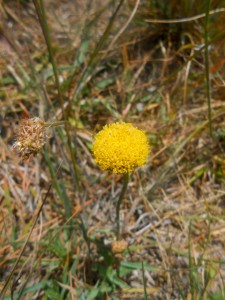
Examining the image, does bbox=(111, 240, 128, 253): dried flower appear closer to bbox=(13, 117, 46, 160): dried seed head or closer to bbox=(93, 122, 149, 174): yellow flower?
bbox=(93, 122, 149, 174): yellow flower

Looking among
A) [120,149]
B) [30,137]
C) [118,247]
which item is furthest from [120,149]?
[118,247]

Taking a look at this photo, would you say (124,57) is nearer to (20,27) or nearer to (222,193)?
(20,27)

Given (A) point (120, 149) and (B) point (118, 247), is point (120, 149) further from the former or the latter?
(B) point (118, 247)

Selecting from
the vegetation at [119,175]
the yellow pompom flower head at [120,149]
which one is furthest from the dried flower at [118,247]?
the yellow pompom flower head at [120,149]

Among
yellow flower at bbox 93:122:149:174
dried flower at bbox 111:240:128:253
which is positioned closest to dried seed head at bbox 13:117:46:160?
yellow flower at bbox 93:122:149:174

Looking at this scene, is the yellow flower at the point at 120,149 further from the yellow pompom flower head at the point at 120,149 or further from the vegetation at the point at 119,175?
the vegetation at the point at 119,175

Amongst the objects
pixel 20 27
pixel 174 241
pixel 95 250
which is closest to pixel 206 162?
pixel 174 241
